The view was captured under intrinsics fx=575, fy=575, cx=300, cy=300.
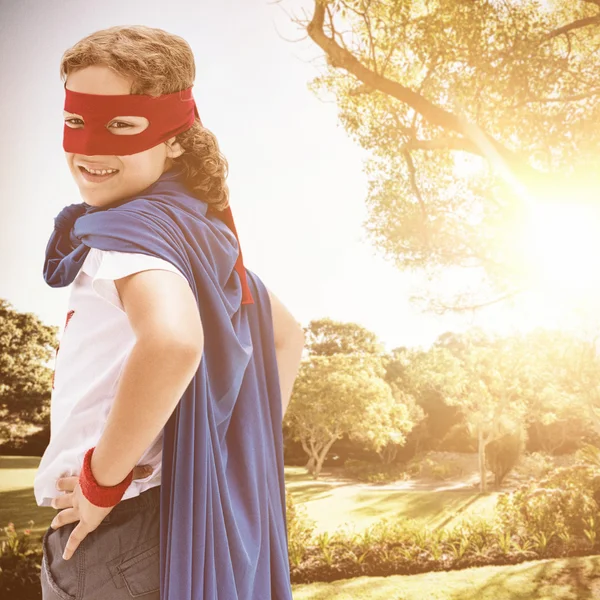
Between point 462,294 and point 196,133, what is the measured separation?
4.89 metres

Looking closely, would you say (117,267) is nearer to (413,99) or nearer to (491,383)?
(413,99)

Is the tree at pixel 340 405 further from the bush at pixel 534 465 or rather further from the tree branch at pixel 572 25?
the tree branch at pixel 572 25

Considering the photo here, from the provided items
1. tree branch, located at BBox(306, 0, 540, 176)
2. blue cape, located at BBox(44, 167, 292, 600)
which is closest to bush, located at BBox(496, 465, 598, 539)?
tree branch, located at BBox(306, 0, 540, 176)

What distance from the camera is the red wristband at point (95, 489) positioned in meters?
0.54

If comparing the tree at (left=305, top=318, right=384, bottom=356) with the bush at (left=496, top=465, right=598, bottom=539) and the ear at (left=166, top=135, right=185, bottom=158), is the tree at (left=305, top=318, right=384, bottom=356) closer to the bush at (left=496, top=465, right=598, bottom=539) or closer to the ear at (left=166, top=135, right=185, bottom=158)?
the bush at (left=496, top=465, right=598, bottom=539)

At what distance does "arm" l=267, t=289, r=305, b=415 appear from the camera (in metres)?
0.85

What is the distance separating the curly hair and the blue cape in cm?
3

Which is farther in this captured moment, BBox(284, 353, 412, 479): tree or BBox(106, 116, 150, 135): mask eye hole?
BBox(284, 353, 412, 479): tree

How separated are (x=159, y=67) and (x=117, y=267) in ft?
0.91

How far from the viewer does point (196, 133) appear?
2.44 feet

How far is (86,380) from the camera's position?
62cm

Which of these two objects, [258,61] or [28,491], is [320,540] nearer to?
[28,491]

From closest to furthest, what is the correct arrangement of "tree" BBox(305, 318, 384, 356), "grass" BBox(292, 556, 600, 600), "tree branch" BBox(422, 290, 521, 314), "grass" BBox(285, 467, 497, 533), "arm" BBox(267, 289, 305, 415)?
"arm" BBox(267, 289, 305, 415)
"grass" BBox(292, 556, 600, 600)
"grass" BBox(285, 467, 497, 533)
"tree branch" BBox(422, 290, 521, 314)
"tree" BBox(305, 318, 384, 356)

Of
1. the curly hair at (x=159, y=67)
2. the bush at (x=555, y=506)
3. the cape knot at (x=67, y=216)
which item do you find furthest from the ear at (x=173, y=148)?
the bush at (x=555, y=506)
